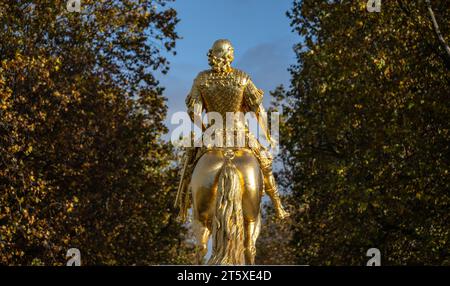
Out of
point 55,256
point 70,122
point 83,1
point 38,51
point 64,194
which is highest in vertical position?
point 83,1

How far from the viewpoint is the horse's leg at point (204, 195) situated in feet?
42.7

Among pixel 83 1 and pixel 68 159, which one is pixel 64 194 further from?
pixel 83 1

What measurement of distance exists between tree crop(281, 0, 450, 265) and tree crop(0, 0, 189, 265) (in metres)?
4.47

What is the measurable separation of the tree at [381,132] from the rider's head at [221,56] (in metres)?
9.17

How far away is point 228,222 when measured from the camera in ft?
41.9

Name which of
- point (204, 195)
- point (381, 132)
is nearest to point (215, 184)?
point (204, 195)

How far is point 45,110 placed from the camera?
2467 centimetres

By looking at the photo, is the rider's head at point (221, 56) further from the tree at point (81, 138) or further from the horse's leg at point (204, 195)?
the tree at point (81, 138)

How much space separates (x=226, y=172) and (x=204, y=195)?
1.37 feet

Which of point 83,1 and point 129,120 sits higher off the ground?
point 83,1

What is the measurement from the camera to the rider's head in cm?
1343

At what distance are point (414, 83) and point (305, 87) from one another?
22.7 feet

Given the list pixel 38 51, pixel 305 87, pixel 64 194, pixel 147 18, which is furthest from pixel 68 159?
pixel 305 87

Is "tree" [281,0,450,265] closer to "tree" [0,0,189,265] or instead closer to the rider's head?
"tree" [0,0,189,265]
